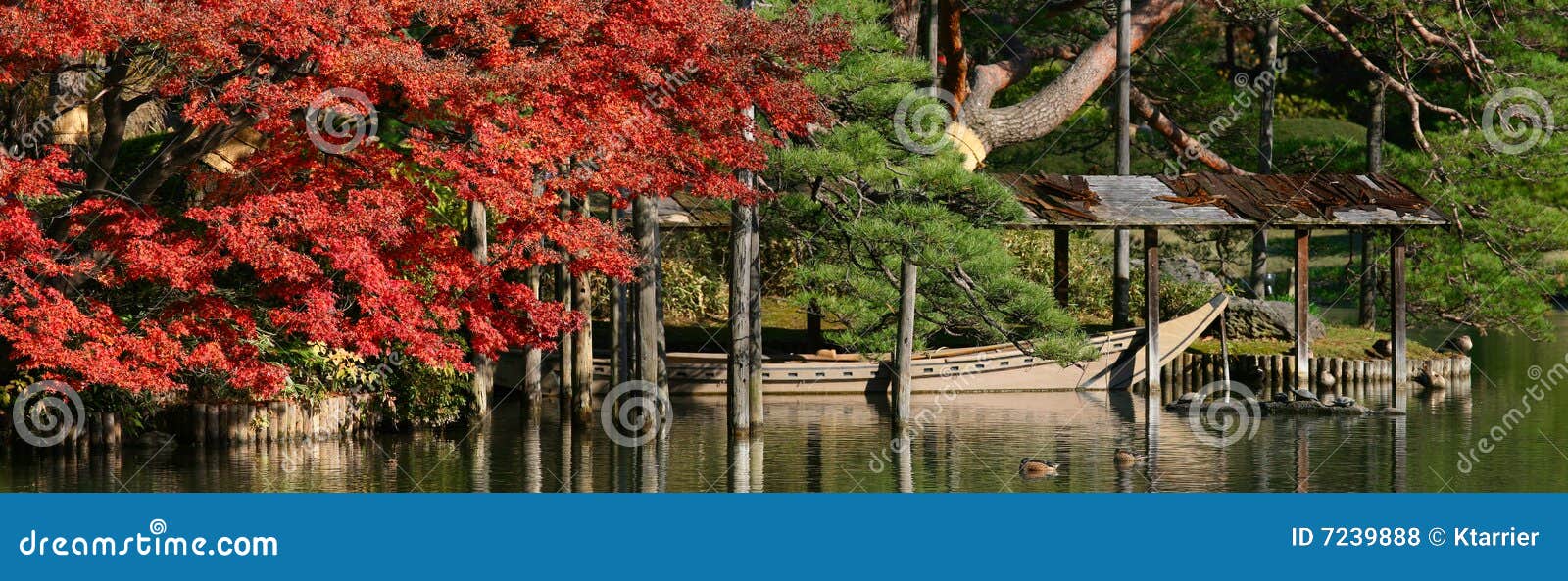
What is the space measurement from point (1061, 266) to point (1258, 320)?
4.39 meters

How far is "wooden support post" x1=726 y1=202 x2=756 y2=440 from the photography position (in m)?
20.3

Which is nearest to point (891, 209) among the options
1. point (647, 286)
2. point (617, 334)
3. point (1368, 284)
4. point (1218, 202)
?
point (647, 286)

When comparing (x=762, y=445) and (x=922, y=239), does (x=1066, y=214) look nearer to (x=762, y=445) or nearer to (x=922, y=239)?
(x=922, y=239)

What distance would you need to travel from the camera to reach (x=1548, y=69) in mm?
31344

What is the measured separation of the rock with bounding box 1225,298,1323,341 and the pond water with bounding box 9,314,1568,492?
701cm

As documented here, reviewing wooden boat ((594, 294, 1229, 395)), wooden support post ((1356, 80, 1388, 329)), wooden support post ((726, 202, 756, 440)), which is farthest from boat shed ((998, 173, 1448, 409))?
wooden support post ((726, 202, 756, 440))

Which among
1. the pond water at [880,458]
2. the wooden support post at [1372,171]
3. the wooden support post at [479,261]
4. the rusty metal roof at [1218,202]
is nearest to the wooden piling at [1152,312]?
the rusty metal roof at [1218,202]

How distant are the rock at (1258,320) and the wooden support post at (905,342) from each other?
1196cm

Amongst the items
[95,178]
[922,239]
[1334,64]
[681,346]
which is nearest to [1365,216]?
[922,239]

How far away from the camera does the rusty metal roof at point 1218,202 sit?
26844mm

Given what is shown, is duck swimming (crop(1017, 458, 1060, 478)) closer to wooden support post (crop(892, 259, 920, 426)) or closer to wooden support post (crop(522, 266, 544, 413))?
wooden support post (crop(892, 259, 920, 426))

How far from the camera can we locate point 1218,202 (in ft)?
90.9

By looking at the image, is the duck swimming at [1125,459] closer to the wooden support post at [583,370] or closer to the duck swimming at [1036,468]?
the duck swimming at [1036,468]

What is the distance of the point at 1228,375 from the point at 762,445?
11.9 m
